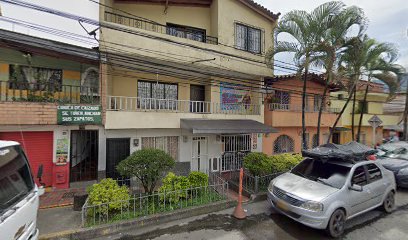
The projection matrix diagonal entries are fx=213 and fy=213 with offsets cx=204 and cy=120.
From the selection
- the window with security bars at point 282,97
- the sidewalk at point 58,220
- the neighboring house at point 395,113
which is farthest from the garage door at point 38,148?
the neighboring house at point 395,113

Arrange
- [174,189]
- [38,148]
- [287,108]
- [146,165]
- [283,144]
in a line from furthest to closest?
[283,144] → [287,108] → [38,148] → [174,189] → [146,165]

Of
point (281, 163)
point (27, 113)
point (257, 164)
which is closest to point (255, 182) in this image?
point (257, 164)

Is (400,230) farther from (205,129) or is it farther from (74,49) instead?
(74,49)

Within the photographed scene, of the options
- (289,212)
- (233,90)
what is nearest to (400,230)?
(289,212)

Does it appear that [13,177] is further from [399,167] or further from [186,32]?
[399,167]

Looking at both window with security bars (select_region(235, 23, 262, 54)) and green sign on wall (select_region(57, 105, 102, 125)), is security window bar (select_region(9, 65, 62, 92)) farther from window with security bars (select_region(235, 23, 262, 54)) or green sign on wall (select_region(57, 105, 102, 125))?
window with security bars (select_region(235, 23, 262, 54))

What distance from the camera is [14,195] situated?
329 centimetres

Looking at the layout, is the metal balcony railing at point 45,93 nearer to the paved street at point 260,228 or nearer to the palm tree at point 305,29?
the paved street at point 260,228

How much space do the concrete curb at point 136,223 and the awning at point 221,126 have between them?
2917 millimetres

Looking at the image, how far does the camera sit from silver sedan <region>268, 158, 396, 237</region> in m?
5.02

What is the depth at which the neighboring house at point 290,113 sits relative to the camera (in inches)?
487

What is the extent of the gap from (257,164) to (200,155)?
332 centimetres

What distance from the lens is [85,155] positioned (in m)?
8.72

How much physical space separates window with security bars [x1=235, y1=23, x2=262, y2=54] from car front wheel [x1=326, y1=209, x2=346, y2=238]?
847 centimetres
